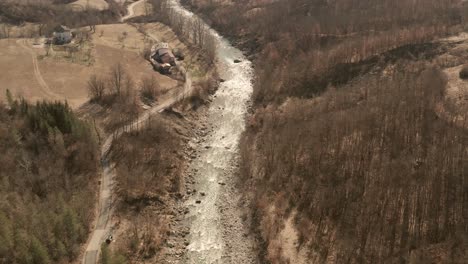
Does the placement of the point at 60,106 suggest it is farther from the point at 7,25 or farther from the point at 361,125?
the point at 7,25

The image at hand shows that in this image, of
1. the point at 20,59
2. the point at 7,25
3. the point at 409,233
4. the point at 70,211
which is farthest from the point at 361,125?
the point at 7,25

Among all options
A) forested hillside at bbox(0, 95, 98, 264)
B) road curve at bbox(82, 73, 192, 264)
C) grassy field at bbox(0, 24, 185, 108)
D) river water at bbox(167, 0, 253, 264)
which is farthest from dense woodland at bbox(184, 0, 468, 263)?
grassy field at bbox(0, 24, 185, 108)

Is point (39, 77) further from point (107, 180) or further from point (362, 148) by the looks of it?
point (362, 148)

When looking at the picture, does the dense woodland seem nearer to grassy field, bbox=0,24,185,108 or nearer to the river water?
the river water

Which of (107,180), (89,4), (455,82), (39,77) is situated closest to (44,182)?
(107,180)

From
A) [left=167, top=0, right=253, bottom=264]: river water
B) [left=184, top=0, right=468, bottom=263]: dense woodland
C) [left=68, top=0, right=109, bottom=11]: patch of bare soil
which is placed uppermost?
[left=68, top=0, right=109, bottom=11]: patch of bare soil

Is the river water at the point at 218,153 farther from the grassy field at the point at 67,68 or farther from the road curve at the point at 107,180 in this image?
the grassy field at the point at 67,68

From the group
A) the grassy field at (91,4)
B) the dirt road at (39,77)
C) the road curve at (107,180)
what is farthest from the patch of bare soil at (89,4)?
the road curve at (107,180)
